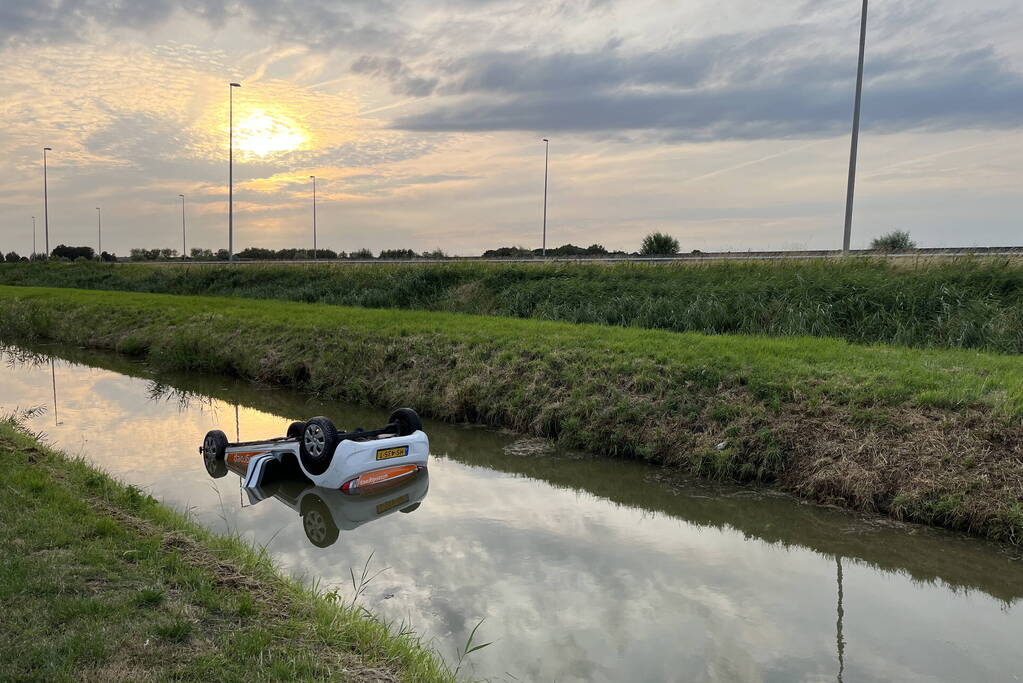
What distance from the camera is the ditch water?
5.04 meters

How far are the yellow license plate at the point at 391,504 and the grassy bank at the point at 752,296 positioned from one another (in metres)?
9.13

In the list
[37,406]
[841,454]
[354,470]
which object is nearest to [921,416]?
[841,454]

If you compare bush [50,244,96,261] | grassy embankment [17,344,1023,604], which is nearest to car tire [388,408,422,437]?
grassy embankment [17,344,1023,604]

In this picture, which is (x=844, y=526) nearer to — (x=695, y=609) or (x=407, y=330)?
(x=695, y=609)

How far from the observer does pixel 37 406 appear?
13.1 meters

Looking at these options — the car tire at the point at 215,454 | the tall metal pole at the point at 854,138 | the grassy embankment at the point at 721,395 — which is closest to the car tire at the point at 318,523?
the car tire at the point at 215,454

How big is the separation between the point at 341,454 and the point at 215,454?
229cm

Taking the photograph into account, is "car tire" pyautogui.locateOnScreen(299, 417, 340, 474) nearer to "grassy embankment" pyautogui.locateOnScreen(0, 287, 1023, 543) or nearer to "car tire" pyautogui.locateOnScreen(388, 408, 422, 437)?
"car tire" pyautogui.locateOnScreen(388, 408, 422, 437)

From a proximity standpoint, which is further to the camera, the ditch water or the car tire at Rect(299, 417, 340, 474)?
the car tire at Rect(299, 417, 340, 474)

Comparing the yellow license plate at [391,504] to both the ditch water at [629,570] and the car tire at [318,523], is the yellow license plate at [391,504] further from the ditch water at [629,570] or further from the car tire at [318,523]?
the car tire at [318,523]

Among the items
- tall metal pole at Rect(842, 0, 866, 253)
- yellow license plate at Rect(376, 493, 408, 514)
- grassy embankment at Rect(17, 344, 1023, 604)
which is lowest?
yellow license plate at Rect(376, 493, 408, 514)

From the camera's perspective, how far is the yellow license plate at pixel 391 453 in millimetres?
8344

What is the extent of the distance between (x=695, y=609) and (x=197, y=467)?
6.68 meters

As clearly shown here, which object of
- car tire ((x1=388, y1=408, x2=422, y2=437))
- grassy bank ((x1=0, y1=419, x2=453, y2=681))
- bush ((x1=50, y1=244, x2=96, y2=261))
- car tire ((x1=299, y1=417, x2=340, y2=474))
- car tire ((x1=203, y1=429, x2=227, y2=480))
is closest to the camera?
grassy bank ((x1=0, y1=419, x2=453, y2=681))
